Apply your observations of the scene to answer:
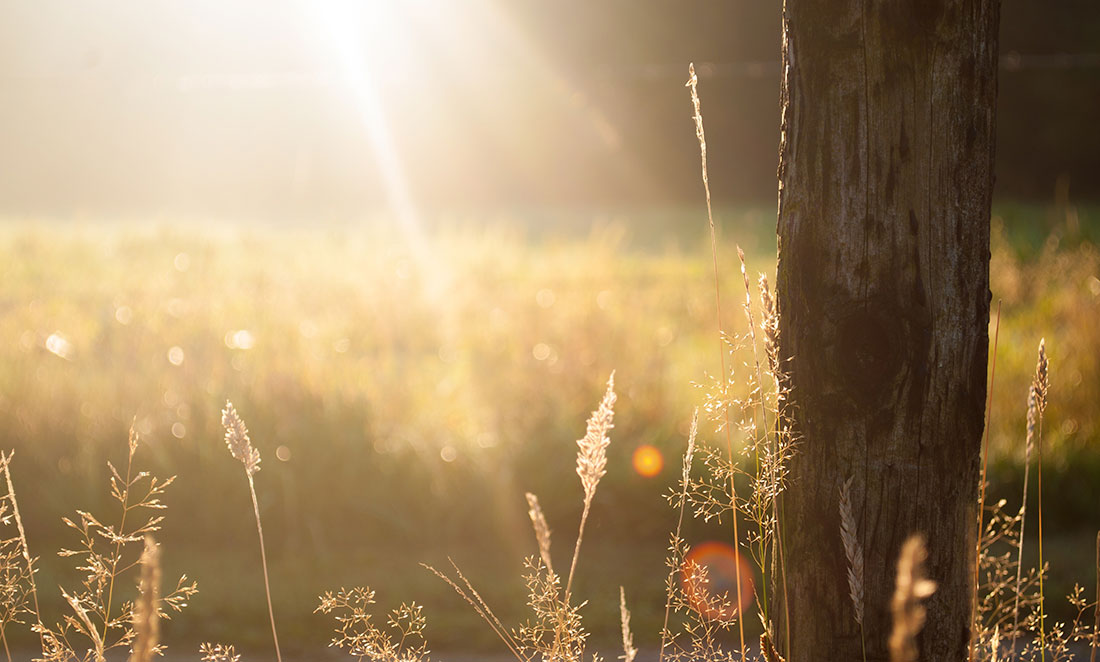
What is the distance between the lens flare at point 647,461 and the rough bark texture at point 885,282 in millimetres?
2616

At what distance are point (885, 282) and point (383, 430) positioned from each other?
126 inches

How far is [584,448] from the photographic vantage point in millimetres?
2008

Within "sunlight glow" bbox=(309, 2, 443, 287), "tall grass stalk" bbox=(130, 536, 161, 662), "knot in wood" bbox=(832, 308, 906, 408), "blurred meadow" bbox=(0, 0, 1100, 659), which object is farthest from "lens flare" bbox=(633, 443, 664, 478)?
"sunlight glow" bbox=(309, 2, 443, 287)

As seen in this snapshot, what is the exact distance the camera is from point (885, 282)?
1698 millimetres

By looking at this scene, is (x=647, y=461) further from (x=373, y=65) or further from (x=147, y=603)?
(x=373, y=65)

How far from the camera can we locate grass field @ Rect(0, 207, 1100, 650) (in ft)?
13.3

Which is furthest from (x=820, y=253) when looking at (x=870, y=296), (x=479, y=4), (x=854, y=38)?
(x=479, y=4)

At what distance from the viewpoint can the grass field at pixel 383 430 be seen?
13.3 ft

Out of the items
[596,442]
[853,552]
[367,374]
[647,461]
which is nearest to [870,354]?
[853,552]

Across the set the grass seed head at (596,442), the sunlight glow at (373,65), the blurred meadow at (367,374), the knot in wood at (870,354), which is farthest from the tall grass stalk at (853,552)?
the sunlight glow at (373,65)

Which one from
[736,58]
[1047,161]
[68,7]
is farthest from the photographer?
[736,58]

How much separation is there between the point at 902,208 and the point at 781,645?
2.74 feet

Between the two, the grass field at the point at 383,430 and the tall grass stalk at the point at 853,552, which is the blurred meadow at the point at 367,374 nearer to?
the grass field at the point at 383,430

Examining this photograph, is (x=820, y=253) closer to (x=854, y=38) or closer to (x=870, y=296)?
(x=870, y=296)
